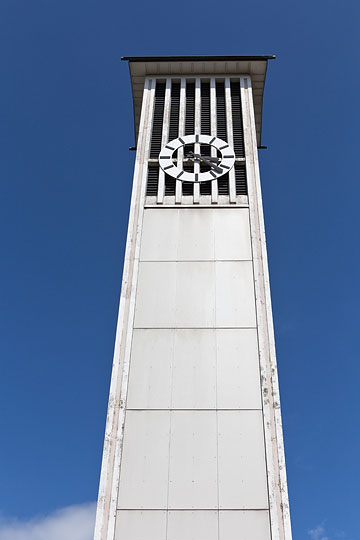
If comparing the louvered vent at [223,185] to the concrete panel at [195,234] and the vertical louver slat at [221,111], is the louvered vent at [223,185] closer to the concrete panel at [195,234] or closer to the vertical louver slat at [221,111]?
the concrete panel at [195,234]

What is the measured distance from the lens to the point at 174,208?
64.0 ft

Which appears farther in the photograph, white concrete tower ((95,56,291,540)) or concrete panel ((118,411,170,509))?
concrete panel ((118,411,170,509))

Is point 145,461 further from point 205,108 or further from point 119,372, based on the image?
point 205,108

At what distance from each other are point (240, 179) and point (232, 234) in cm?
345

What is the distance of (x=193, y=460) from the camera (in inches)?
523

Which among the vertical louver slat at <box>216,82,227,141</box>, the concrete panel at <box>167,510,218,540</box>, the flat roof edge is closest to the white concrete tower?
the concrete panel at <box>167,510,218,540</box>

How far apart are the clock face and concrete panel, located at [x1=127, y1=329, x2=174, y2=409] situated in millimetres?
7755

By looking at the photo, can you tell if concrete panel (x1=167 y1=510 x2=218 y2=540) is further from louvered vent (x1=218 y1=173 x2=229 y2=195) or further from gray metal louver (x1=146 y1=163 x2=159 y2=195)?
gray metal louver (x1=146 y1=163 x2=159 y2=195)

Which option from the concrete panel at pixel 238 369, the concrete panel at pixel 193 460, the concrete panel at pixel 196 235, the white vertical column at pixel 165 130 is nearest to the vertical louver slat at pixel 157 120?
the white vertical column at pixel 165 130

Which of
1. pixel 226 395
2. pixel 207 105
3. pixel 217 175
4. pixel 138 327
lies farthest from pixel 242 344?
pixel 207 105

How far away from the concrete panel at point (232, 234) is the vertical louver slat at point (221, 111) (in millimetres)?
5149

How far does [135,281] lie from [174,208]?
4.00 metres

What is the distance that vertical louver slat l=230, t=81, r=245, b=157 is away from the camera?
22.1 m

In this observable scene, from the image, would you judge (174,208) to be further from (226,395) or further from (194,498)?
(194,498)
